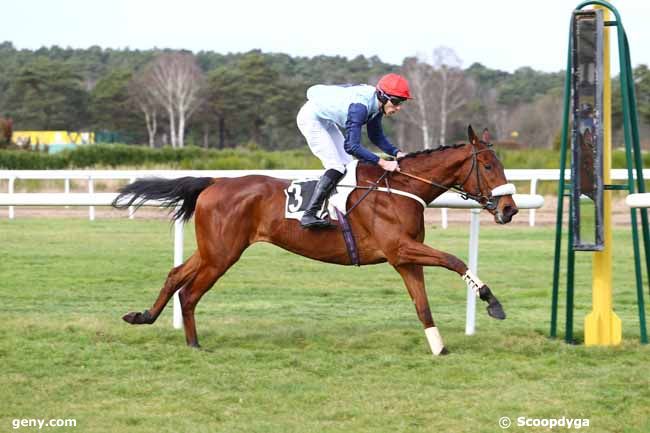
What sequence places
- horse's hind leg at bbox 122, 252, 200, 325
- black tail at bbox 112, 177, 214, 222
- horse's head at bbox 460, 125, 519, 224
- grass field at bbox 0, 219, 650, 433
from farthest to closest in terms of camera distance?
1. black tail at bbox 112, 177, 214, 222
2. horse's hind leg at bbox 122, 252, 200, 325
3. horse's head at bbox 460, 125, 519, 224
4. grass field at bbox 0, 219, 650, 433

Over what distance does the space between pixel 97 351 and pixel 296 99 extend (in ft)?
181

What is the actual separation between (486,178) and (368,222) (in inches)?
30.5

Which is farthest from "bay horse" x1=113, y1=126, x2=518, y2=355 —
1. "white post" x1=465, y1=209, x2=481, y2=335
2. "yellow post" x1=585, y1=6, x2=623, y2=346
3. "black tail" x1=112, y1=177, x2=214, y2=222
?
"yellow post" x1=585, y1=6, x2=623, y2=346

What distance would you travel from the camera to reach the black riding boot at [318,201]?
6688 mm

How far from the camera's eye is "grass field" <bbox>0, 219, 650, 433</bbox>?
197 inches

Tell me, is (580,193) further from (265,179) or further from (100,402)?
(100,402)

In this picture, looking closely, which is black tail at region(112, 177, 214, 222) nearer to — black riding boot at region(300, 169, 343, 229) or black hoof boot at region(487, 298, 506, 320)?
black riding boot at region(300, 169, 343, 229)

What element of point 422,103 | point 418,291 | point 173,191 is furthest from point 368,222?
point 422,103

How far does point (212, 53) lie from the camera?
94562 mm

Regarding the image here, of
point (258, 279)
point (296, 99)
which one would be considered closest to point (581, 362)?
point (258, 279)

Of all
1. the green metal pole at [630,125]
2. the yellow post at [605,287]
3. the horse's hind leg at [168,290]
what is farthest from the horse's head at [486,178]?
the horse's hind leg at [168,290]

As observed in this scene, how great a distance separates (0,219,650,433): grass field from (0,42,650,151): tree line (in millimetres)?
40255

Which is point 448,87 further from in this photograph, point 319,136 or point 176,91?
point 319,136

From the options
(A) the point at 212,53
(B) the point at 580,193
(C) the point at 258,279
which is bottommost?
(C) the point at 258,279
